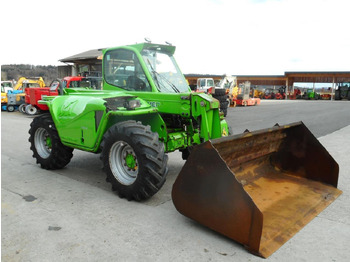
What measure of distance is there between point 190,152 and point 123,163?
1.00 m

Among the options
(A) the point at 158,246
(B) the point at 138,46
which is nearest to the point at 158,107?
(B) the point at 138,46

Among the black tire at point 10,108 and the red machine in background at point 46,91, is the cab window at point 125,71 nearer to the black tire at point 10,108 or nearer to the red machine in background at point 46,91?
the red machine in background at point 46,91

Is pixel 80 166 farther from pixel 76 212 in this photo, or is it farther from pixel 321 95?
pixel 321 95

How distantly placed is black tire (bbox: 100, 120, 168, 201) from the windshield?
121 centimetres

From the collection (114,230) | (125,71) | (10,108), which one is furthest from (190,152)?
(10,108)

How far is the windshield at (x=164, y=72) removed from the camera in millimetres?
5148

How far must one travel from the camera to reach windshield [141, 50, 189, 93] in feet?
16.9

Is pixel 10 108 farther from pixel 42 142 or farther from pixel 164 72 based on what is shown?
pixel 164 72

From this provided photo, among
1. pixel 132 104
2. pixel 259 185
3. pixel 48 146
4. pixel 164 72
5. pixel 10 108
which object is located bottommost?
pixel 10 108

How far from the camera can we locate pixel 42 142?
5.99 meters

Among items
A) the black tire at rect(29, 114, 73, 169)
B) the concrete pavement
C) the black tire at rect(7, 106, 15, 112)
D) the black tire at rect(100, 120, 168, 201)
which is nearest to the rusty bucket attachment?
the concrete pavement

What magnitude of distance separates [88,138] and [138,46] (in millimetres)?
1776

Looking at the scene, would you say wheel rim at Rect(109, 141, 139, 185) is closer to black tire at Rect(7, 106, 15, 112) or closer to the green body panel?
the green body panel

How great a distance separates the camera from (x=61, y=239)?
3244mm
